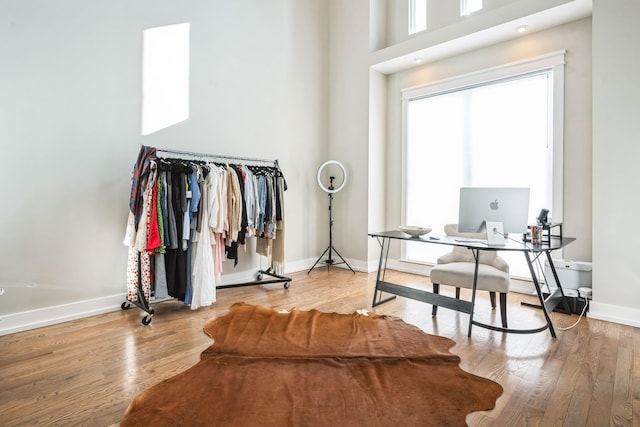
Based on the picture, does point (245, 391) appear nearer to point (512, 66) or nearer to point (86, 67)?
point (86, 67)

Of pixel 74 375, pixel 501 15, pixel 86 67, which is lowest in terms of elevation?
pixel 74 375

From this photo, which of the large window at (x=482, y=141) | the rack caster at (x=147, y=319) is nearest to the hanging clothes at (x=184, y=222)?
the rack caster at (x=147, y=319)

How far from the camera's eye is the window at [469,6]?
4223 mm

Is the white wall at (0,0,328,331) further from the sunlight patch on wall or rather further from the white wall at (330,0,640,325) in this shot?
the white wall at (330,0,640,325)

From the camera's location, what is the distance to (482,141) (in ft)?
13.9

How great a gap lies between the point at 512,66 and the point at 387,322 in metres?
3.33

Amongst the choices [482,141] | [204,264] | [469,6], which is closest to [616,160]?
[482,141]

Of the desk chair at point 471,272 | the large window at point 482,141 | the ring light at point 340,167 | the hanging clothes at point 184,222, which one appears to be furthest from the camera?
the ring light at point 340,167

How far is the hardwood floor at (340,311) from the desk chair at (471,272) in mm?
325

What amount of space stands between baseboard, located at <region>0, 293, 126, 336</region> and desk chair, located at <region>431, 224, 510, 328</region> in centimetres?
308

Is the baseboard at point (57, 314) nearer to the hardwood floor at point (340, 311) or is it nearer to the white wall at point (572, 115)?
the hardwood floor at point (340, 311)

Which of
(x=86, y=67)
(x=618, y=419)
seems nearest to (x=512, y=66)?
(x=618, y=419)

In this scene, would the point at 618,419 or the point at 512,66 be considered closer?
the point at 618,419

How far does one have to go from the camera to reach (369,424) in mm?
1581
